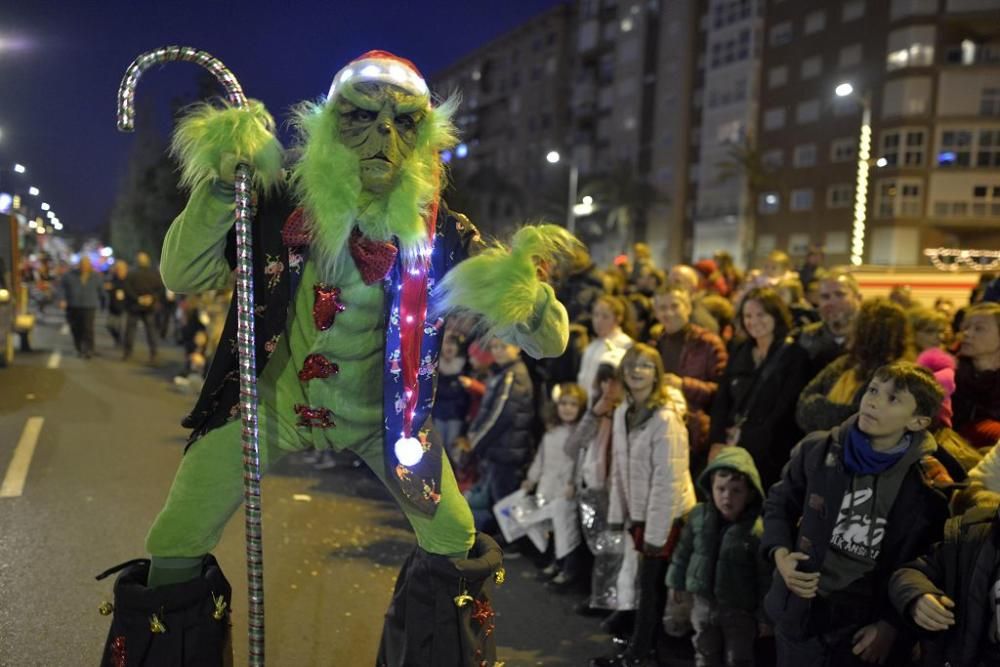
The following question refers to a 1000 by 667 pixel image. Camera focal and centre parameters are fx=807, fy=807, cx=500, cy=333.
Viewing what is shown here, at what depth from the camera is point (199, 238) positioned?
2482 mm

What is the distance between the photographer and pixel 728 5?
137 ft

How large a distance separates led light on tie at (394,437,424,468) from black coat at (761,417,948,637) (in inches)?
61.0

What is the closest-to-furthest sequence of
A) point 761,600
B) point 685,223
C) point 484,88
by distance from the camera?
1. point 761,600
2. point 685,223
3. point 484,88

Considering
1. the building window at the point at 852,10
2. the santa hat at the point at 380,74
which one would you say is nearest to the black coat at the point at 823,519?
the santa hat at the point at 380,74

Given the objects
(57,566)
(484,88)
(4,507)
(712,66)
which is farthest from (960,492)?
(484,88)

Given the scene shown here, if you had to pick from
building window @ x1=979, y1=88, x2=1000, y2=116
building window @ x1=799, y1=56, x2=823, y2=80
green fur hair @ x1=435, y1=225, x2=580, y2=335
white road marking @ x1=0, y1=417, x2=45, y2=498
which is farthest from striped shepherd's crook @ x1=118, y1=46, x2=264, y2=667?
building window @ x1=799, y1=56, x2=823, y2=80

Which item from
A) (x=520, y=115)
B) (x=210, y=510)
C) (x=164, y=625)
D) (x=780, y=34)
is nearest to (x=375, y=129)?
(x=210, y=510)

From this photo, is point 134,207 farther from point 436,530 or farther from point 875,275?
point 436,530

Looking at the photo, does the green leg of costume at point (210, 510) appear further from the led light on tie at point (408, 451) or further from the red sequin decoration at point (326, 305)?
the red sequin decoration at point (326, 305)

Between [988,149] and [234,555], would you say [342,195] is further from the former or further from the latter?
[988,149]

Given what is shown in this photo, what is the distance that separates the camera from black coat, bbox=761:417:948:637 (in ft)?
9.78

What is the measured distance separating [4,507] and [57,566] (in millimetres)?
1233

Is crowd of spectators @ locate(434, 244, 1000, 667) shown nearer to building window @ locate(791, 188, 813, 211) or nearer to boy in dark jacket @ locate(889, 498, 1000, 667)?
boy in dark jacket @ locate(889, 498, 1000, 667)

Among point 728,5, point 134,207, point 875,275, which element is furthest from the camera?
point 728,5
